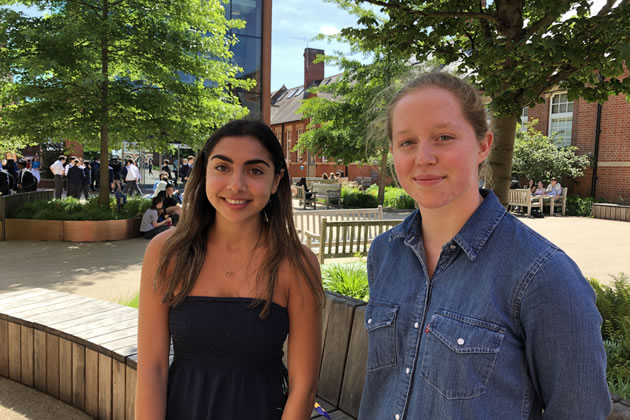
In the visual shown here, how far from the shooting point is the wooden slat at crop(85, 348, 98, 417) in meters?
3.27

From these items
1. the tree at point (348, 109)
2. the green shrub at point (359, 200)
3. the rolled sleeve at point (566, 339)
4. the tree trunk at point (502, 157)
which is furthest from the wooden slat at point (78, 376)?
the green shrub at point (359, 200)

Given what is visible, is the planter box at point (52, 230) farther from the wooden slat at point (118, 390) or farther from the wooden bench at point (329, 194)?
the wooden bench at point (329, 194)

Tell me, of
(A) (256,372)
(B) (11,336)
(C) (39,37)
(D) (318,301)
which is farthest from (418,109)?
(C) (39,37)

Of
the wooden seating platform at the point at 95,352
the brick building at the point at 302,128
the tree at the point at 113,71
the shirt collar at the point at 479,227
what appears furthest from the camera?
the brick building at the point at 302,128

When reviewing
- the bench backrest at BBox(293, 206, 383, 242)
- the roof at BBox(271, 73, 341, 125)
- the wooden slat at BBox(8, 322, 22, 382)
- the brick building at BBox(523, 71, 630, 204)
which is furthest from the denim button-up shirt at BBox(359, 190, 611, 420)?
the roof at BBox(271, 73, 341, 125)

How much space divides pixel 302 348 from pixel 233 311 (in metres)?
0.32

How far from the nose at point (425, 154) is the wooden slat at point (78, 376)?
9.84 feet

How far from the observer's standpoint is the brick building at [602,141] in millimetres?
19859

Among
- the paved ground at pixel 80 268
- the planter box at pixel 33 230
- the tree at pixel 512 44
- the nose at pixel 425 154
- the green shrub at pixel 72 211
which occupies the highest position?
the tree at pixel 512 44

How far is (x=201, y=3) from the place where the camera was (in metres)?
11.4

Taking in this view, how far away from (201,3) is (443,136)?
1163 centimetres

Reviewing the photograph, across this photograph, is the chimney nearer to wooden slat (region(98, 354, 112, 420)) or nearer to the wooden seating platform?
the wooden seating platform

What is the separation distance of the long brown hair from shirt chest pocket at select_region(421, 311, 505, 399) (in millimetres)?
746

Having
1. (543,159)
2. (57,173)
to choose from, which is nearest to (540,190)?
(543,159)
